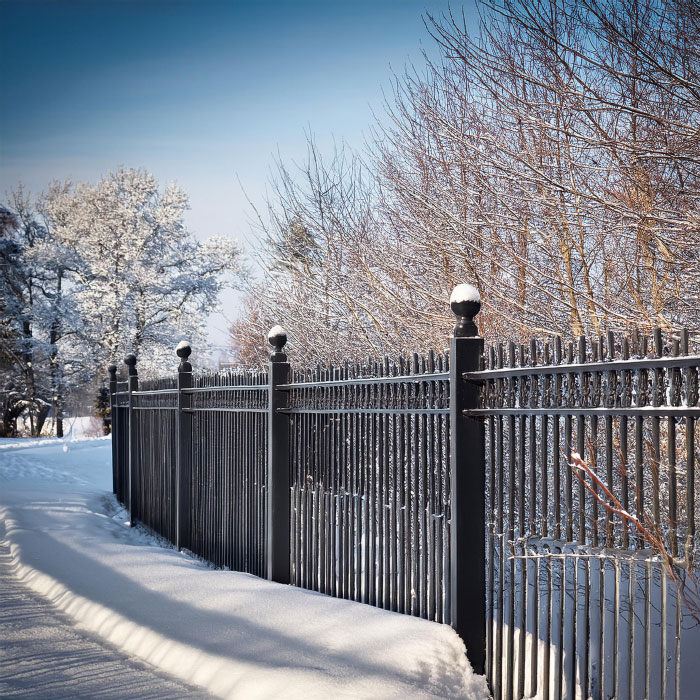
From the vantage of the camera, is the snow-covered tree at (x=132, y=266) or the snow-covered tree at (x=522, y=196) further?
the snow-covered tree at (x=132, y=266)

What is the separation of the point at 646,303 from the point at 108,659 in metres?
6.38

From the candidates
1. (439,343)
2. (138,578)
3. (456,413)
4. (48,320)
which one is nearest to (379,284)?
(439,343)

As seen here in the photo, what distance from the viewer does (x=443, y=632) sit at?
4.36 meters

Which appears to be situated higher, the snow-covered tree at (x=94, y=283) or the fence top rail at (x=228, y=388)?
the snow-covered tree at (x=94, y=283)

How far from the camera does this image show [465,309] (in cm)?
457

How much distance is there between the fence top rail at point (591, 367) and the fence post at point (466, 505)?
111mm

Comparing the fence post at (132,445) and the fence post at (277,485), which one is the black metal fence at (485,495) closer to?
the fence post at (277,485)

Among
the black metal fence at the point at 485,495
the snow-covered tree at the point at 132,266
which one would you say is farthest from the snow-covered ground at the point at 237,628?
the snow-covered tree at the point at 132,266

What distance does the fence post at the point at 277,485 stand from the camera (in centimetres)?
660

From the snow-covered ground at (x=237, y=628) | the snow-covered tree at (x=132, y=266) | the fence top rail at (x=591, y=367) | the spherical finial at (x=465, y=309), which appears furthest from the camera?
the snow-covered tree at (x=132, y=266)

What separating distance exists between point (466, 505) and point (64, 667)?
2675 millimetres

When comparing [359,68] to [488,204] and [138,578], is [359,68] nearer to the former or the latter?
[488,204]

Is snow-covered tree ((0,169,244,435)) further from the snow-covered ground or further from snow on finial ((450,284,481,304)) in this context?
snow on finial ((450,284,481,304))

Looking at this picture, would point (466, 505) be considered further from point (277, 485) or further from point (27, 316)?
point (27, 316)
